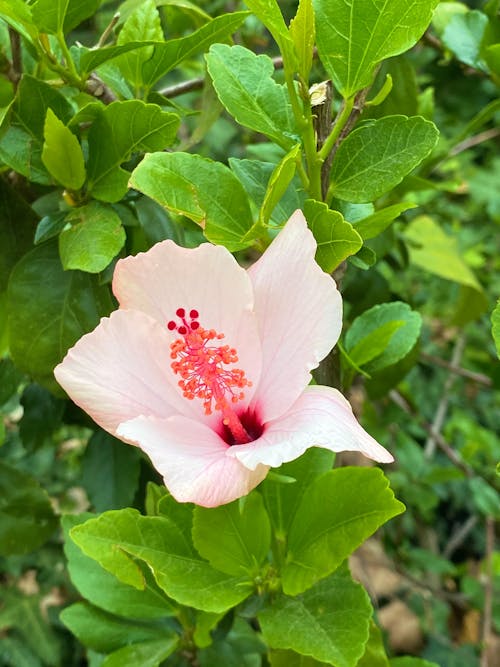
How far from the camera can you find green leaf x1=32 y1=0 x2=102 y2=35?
697mm

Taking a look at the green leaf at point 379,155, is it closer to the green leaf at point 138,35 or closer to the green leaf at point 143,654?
the green leaf at point 138,35

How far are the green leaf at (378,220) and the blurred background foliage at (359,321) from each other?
0.14 ft

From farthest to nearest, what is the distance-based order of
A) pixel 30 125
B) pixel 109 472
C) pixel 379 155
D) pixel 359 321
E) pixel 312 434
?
pixel 109 472 < pixel 359 321 < pixel 30 125 < pixel 379 155 < pixel 312 434

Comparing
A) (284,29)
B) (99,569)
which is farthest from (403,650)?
(284,29)

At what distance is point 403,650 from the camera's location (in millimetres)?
2043

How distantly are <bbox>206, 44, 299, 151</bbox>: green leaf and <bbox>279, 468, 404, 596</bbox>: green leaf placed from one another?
0.94 ft

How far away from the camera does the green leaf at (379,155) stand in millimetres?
645

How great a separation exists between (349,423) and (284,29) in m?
0.31

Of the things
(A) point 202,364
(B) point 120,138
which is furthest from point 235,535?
(B) point 120,138

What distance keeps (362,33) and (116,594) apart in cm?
60

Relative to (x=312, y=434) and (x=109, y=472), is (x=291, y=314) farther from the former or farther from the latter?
(x=109, y=472)

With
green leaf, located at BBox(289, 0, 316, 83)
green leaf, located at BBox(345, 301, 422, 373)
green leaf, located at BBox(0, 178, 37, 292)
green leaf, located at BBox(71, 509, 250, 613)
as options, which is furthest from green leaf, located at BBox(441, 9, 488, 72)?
green leaf, located at BBox(71, 509, 250, 613)

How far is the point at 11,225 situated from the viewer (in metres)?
0.88

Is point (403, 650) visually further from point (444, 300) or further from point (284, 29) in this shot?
point (284, 29)
